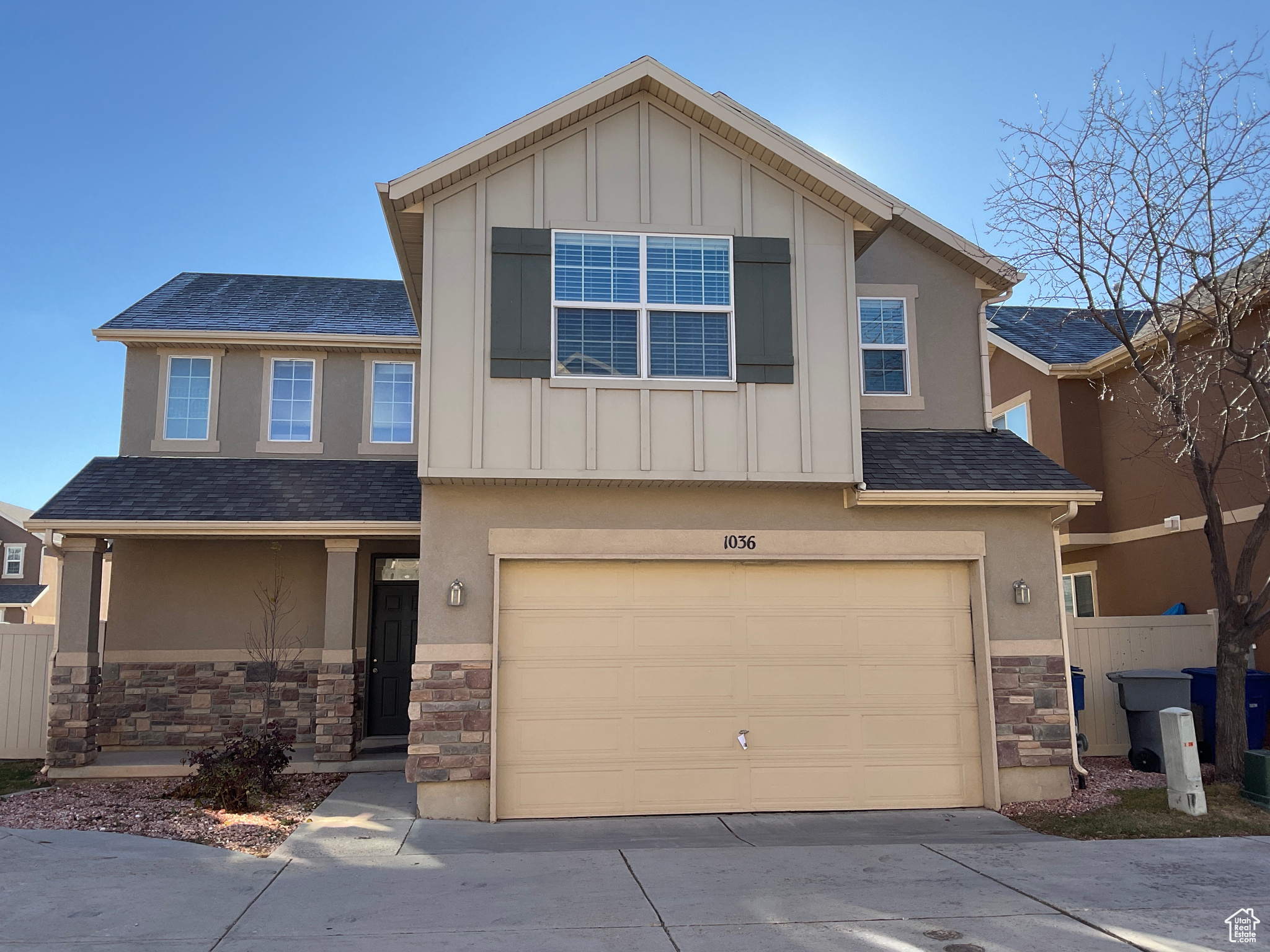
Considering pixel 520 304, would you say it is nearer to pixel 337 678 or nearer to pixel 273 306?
pixel 337 678

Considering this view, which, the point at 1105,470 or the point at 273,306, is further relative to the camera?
the point at 1105,470

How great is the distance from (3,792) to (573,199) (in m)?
8.38

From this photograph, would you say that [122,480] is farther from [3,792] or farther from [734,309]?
[734,309]

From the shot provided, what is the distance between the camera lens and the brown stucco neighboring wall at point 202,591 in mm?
12633

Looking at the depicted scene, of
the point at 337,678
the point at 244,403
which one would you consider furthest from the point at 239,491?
the point at 337,678

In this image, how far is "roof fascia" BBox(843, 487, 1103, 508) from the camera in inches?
354

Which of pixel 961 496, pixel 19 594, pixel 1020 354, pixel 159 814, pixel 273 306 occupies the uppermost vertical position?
pixel 273 306

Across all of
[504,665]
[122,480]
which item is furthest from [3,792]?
[504,665]

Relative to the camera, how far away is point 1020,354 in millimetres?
16219

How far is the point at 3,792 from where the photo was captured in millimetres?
9992

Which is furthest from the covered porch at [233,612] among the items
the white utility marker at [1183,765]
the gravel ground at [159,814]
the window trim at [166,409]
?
the white utility marker at [1183,765]

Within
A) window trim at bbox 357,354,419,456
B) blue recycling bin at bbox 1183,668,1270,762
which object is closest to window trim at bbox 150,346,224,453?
window trim at bbox 357,354,419,456

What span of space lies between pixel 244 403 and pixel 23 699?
4.64 m

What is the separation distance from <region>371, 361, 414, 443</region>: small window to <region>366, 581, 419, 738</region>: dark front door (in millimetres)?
2091
